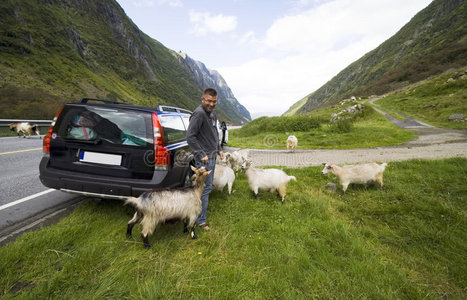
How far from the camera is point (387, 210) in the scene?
444cm

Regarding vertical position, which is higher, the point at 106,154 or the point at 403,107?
the point at 403,107

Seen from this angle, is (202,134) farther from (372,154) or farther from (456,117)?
(456,117)

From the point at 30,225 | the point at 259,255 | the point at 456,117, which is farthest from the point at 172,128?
the point at 456,117

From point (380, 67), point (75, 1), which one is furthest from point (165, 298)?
point (75, 1)

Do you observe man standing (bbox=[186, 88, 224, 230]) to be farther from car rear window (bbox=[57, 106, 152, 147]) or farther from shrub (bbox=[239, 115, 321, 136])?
shrub (bbox=[239, 115, 321, 136])

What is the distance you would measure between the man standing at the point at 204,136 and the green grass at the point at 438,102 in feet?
77.8

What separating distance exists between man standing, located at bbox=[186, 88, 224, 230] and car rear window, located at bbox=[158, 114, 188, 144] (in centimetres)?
79

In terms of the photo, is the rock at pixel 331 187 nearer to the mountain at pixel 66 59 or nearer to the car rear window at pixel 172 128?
the car rear window at pixel 172 128

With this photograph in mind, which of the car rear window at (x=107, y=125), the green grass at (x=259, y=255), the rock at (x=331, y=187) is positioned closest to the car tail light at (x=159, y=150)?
the car rear window at (x=107, y=125)

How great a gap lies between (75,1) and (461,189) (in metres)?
148

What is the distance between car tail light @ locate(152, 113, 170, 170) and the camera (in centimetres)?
380

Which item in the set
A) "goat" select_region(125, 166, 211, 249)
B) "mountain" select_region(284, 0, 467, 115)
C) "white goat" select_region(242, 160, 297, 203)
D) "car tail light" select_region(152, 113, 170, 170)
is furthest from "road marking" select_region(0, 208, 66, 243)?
"mountain" select_region(284, 0, 467, 115)

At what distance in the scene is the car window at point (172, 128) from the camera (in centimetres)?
415

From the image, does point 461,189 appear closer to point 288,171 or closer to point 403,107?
point 288,171
